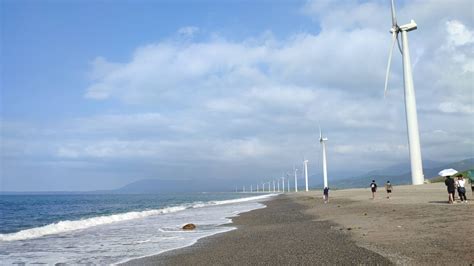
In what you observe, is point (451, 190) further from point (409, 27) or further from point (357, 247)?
point (409, 27)

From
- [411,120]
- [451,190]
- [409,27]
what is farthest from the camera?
[409,27]

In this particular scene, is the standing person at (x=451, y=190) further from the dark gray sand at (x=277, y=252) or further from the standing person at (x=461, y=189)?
the dark gray sand at (x=277, y=252)

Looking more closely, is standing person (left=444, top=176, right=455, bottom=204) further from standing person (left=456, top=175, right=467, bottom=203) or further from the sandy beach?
the sandy beach

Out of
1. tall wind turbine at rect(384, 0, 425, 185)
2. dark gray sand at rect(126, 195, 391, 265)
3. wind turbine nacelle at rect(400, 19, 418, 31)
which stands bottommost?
dark gray sand at rect(126, 195, 391, 265)

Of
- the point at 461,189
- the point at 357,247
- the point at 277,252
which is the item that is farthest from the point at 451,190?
the point at 277,252

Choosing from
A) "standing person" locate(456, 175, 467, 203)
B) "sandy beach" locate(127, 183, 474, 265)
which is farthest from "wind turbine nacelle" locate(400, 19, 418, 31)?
"sandy beach" locate(127, 183, 474, 265)

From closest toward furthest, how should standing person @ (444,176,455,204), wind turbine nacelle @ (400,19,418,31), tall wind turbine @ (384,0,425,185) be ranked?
1. standing person @ (444,176,455,204)
2. tall wind turbine @ (384,0,425,185)
3. wind turbine nacelle @ (400,19,418,31)

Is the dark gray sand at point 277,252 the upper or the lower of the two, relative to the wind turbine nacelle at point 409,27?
lower

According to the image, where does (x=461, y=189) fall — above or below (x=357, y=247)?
above

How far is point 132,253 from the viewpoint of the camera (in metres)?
18.0

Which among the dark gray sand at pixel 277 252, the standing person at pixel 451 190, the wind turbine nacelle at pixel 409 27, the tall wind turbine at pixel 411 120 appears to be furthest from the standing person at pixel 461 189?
the wind turbine nacelle at pixel 409 27

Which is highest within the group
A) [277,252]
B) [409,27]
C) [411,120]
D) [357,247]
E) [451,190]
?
[409,27]

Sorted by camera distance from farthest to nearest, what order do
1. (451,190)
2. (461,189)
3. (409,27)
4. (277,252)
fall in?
(409,27) < (461,189) < (451,190) < (277,252)

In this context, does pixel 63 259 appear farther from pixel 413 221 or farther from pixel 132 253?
pixel 413 221
